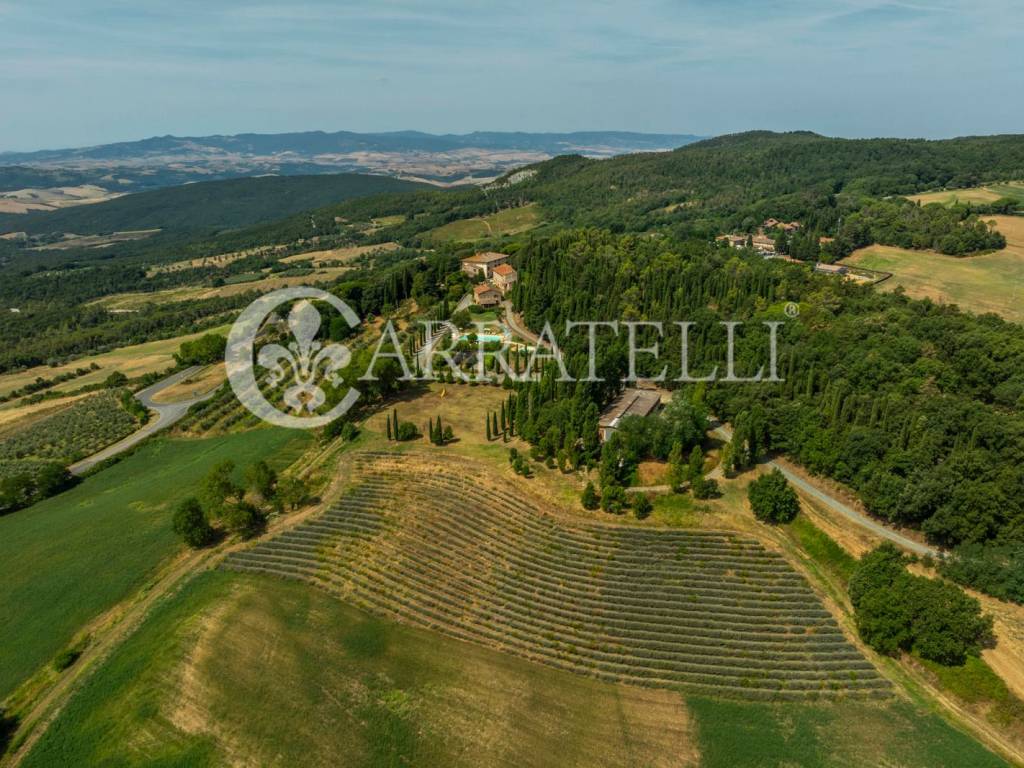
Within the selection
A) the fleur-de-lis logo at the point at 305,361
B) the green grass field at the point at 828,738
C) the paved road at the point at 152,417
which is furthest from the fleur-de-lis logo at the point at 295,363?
the green grass field at the point at 828,738

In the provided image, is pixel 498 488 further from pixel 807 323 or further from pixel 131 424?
pixel 131 424

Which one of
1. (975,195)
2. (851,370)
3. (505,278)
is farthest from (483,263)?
(975,195)

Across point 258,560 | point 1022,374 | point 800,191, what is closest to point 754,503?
point 1022,374

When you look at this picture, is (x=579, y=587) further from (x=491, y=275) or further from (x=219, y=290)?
(x=219, y=290)

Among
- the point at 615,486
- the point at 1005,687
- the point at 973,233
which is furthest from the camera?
the point at 973,233

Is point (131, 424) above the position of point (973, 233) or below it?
below

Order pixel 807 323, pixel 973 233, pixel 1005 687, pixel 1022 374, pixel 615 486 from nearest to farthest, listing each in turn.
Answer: pixel 1005 687, pixel 615 486, pixel 1022 374, pixel 807 323, pixel 973 233

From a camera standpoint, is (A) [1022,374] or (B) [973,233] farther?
(B) [973,233]
